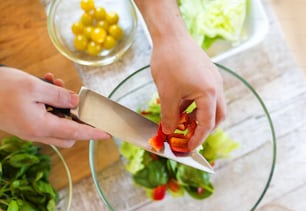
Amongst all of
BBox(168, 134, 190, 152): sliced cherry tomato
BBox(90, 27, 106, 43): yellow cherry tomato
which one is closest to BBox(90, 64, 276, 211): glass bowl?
BBox(90, 27, 106, 43): yellow cherry tomato

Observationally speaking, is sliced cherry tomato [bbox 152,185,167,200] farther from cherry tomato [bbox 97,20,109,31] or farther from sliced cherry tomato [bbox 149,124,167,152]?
cherry tomato [bbox 97,20,109,31]

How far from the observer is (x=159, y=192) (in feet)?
3.56

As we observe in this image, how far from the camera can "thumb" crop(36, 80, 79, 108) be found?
3.01 feet

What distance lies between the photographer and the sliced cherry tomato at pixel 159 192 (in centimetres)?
108

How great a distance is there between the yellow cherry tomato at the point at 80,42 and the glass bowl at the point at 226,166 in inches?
5.7

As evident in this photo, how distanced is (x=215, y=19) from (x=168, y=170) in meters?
0.38

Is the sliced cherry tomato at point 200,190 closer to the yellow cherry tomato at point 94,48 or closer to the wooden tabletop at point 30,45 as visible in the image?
the wooden tabletop at point 30,45

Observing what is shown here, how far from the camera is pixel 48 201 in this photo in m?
1.05

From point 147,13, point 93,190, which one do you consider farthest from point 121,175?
point 147,13

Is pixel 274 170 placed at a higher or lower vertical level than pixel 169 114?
lower

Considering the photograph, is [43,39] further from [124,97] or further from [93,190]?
[93,190]

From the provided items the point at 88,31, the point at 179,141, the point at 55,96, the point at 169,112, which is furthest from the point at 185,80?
the point at 88,31

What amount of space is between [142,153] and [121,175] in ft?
0.29

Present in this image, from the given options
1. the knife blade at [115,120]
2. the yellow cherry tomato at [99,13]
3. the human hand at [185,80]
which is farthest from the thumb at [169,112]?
the yellow cherry tomato at [99,13]
